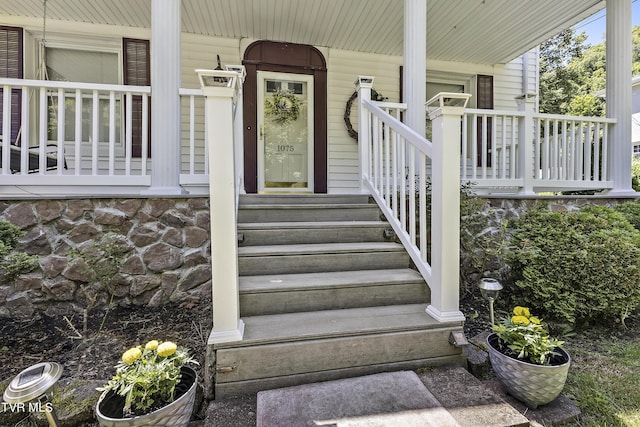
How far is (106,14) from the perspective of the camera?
159 inches

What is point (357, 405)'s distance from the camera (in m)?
1.46

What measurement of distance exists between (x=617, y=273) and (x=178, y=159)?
3759mm

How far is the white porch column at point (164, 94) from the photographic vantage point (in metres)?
2.84

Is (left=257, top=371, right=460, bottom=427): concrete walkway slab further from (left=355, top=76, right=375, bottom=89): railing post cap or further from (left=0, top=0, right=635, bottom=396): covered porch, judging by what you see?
(left=355, top=76, right=375, bottom=89): railing post cap

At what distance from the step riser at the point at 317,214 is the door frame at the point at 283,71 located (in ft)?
5.92

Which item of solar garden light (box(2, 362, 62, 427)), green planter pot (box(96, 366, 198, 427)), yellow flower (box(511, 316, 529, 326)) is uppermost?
yellow flower (box(511, 316, 529, 326))

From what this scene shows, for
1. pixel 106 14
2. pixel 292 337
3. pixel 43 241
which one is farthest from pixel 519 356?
pixel 106 14

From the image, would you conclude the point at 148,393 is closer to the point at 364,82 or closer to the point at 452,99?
the point at 452,99

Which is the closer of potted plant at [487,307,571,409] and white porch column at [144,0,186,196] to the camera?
potted plant at [487,307,571,409]

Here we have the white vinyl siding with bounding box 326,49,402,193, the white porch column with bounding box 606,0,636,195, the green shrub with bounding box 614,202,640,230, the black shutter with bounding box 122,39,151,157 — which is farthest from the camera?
the white vinyl siding with bounding box 326,49,402,193

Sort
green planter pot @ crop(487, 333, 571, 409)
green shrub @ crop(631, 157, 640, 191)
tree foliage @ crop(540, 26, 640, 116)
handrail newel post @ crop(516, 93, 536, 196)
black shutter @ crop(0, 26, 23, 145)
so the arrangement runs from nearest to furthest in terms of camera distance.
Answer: green planter pot @ crop(487, 333, 571, 409) < handrail newel post @ crop(516, 93, 536, 196) < black shutter @ crop(0, 26, 23, 145) < green shrub @ crop(631, 157, 640, 191) < tree foliage @ crop(540, 26, 640, 116)

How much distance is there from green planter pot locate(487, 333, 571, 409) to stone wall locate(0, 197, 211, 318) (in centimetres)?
227

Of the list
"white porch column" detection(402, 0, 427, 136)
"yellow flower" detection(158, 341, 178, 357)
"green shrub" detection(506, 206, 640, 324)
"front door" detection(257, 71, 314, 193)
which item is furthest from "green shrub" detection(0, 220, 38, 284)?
"green shrub" detection(506, 206, 640, 324)

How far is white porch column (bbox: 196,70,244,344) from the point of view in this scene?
166 centimetres
